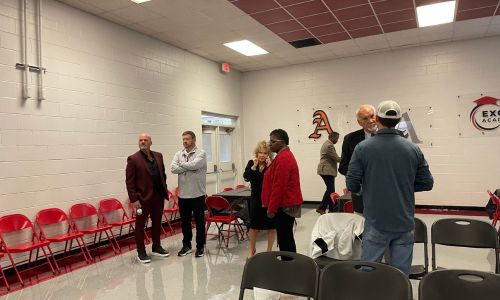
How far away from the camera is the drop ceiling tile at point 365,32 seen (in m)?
6.17

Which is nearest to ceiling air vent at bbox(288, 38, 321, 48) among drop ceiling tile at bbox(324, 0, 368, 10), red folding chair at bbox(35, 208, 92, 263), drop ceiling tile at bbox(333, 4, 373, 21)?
drop ceiling tile at bbox(333, 4, 373, 21)

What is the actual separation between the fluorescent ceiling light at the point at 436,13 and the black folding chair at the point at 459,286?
4739 mm

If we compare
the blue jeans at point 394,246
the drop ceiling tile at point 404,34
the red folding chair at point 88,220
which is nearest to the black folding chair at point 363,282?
the blue jeans at point 394,246

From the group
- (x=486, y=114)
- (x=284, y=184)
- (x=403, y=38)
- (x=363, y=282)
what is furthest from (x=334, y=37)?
(x=363, y=282)

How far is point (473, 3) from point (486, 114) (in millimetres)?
2500

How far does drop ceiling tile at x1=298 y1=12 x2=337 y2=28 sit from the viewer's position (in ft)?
18.0

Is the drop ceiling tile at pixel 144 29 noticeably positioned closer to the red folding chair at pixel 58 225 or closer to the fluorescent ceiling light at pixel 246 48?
the fluorescent ceiling light at pixel 246 48

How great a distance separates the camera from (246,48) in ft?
23.3

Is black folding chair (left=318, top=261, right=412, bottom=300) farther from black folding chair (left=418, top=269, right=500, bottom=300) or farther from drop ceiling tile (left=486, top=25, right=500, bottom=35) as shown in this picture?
drop ceiling tile (left=486, top=25, right=500, bottom=35)

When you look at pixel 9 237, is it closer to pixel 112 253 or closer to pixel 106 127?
pixel 112 253

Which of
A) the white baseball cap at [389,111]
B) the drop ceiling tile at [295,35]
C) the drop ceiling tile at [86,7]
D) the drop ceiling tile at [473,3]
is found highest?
the drop ceiling tile at [473,3]

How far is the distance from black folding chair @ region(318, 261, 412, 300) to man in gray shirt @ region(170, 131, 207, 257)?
294 centimetres

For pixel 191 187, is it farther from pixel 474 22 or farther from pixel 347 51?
pixel 474 22

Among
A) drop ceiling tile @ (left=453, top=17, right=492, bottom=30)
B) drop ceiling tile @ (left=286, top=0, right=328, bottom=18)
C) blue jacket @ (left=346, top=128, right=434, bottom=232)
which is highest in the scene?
drop ceiling tile @ (left=453, top=17, right=492, bottom=30)
